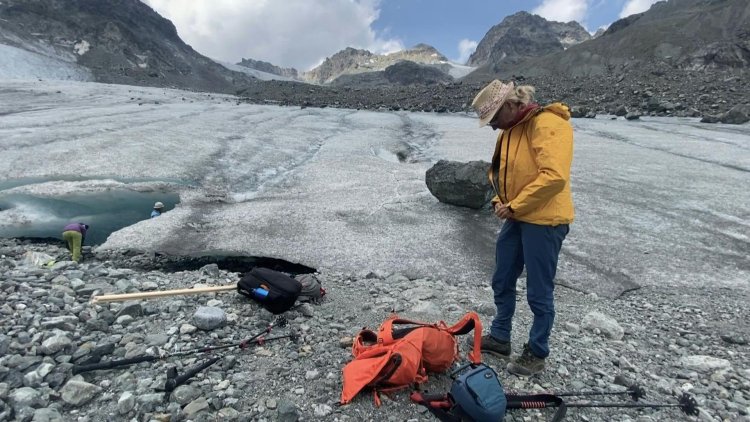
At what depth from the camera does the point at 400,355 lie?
163 inches

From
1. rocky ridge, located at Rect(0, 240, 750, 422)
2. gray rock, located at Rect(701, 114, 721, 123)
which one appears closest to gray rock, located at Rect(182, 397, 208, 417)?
rocky ridge, located at Rect(0, 240, 750, 422)

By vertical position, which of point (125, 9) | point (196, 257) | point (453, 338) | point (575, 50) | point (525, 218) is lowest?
point (196, 257)

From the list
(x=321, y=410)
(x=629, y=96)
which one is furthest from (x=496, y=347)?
(x=629, y=96)

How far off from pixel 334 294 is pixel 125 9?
471 feet

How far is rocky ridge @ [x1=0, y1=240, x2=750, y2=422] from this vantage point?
3.96m

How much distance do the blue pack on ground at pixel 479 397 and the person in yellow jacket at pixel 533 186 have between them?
0.99m

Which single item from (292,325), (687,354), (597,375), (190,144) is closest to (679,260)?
(687,354)

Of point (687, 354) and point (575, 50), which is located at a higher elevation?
point (575, 50)

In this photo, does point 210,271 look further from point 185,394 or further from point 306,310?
point 185,394

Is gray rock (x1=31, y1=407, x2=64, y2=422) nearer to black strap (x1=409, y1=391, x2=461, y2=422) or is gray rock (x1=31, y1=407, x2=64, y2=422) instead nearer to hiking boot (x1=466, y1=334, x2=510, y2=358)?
black strap (x1=409, y1=391, x2=461, y2=422)

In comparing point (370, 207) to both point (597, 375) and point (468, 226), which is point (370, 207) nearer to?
point (468, 226)

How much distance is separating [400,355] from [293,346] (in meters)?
1.48

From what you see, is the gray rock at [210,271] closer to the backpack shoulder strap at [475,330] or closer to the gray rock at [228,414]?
the gray rock at [228,414]

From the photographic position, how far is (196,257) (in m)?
8.42
